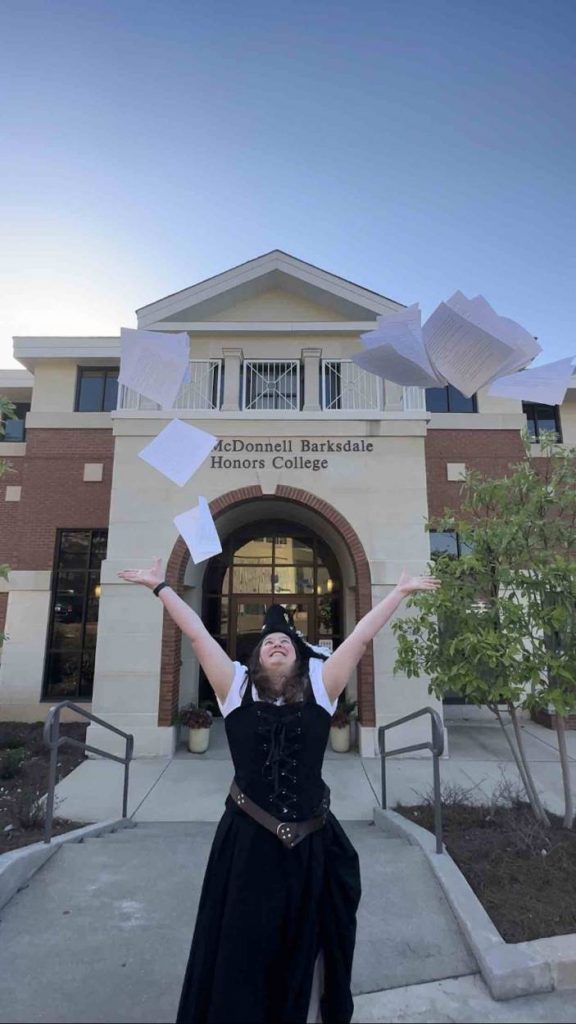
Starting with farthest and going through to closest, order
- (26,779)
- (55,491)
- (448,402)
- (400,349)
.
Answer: (448,402) < (55,491) < (26,779) < (400,349)

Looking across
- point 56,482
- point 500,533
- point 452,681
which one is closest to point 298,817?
point 452,681

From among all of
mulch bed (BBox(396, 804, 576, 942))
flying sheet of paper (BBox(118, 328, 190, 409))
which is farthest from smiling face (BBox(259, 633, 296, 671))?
mulch bed (BBox(396, 804, 576, 942))

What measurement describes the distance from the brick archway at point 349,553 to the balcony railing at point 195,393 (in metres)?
1.91

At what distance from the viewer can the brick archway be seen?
822 centimetres

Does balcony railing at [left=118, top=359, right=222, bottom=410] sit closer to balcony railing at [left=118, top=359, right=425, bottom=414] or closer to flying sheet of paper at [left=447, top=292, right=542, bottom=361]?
balcony railing at [left=118, top=359, right=425, bottom=414]

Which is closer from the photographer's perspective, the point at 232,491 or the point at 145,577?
the point at 145,577

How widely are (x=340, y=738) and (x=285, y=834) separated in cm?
671

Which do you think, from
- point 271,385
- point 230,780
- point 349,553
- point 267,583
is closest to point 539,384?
point 349,553

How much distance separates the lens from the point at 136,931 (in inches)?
126

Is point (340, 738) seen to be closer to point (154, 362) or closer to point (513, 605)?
point (513, 605)

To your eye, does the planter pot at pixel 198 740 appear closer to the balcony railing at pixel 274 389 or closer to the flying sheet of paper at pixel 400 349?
the balcony railing at pixel 274 389

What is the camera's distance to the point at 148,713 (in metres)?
8.24

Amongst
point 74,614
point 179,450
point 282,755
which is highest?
point 179,450

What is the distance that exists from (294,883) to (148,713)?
22.2ft
